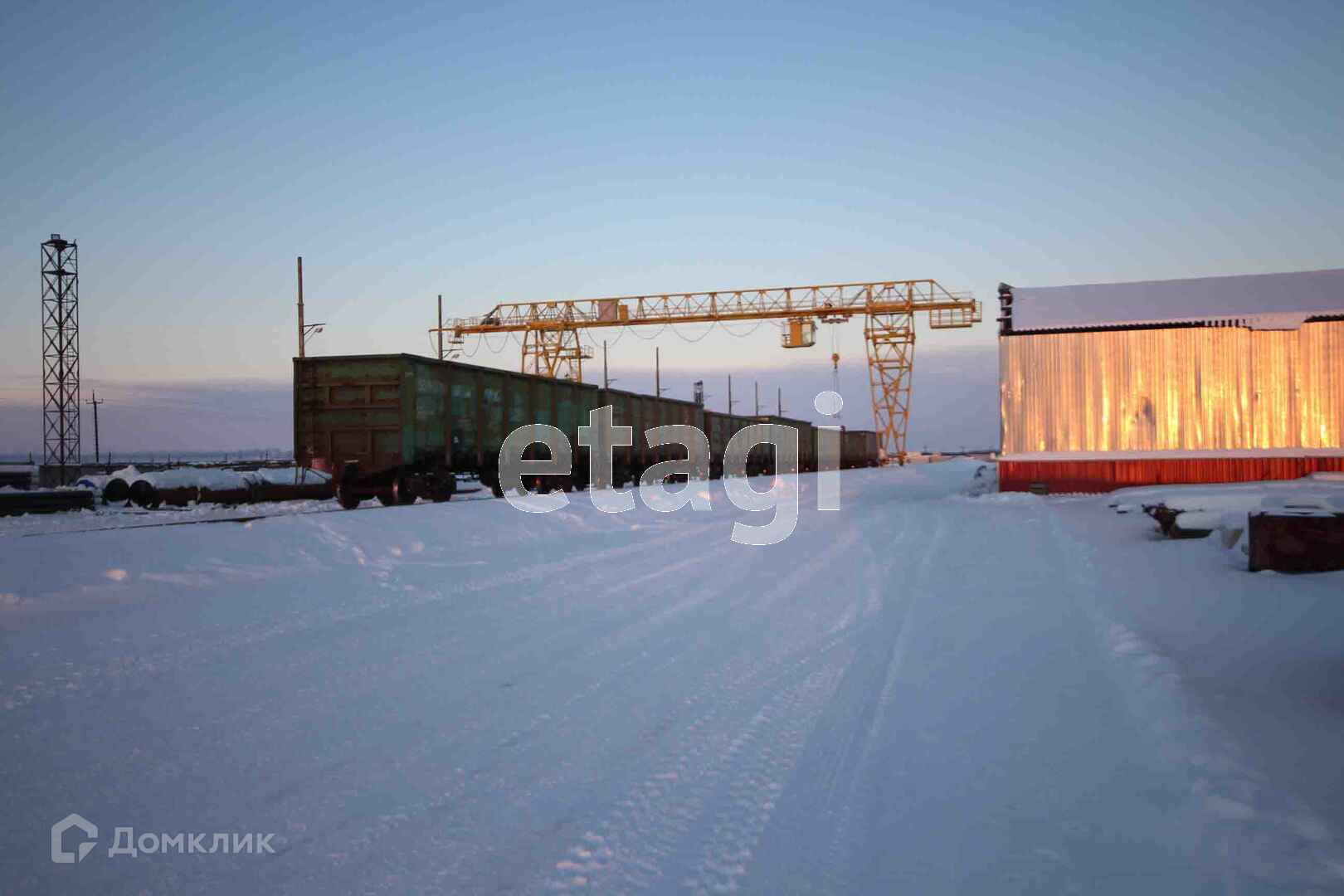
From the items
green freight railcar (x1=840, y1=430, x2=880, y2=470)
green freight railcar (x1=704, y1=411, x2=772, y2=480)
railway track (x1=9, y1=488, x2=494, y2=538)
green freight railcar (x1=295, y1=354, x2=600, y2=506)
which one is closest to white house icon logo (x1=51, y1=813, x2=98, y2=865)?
railway track (x1=9, y1=488, x2=494, y2=538)

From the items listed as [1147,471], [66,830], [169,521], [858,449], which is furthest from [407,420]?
[858,449]

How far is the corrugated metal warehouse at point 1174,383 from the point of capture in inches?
836

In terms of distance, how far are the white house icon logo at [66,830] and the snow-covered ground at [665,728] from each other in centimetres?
4

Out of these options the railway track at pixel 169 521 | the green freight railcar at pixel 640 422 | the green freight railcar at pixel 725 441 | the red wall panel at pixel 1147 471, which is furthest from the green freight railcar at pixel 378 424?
the green freight railcar at pixel 725 441

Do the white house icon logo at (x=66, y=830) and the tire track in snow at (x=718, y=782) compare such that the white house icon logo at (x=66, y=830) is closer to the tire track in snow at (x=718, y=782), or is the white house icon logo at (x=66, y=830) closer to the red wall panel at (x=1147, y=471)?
the tire track in snow at (x=718, y=782)

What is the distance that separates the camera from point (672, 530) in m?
15.1

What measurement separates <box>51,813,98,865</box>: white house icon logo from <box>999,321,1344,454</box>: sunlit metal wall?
22542mm

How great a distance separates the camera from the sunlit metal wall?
21234 mm

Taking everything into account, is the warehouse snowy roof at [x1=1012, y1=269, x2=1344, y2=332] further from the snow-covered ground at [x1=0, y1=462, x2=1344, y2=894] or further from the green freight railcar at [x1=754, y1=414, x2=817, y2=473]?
the green freight railcar at [x1=754, y1=414, x2=817, y2=473]

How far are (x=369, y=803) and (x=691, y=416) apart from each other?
102 ft

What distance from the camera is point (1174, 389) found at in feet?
71.7

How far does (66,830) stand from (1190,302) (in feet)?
83.8

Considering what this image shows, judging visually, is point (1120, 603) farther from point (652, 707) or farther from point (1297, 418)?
point (1297, 418)

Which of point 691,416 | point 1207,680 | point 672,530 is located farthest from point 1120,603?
point 691,416
